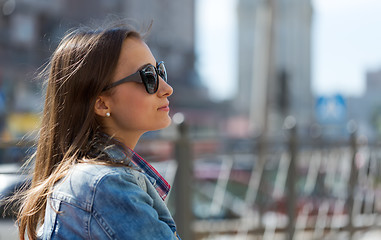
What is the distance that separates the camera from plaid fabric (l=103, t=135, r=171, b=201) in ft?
4.15

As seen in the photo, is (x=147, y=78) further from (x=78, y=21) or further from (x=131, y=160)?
(x=78, y=21)

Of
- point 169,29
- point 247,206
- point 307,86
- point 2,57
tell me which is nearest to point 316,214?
point 247,206

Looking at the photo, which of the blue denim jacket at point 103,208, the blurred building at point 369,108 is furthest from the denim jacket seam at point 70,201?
the blurred building at point 369,108

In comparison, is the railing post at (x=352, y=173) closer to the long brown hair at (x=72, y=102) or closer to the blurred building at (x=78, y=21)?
the long brown hair at (x=72, y=102)

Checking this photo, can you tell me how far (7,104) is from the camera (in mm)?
19266

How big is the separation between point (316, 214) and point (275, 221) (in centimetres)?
88

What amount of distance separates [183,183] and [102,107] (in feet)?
7.81

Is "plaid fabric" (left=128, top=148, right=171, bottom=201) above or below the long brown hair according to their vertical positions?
below

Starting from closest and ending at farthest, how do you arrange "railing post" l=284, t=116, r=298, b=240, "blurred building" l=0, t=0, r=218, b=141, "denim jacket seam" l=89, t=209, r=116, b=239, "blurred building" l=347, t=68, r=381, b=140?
"denim jacket seam" l=89, t=209, r=116, b=239 < "railing post" l=284, t=116, r=298, b=240 < "blurred building" l=0, t=0, r=218, b=141 < "blurred building" l=347, t=68, r=381, b=140

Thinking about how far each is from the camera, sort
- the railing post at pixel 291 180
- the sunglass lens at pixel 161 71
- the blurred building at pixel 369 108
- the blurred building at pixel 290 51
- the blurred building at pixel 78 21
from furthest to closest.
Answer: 1. the blurred building at pixel 290 51
2. the blurred building at pixel 369 108
3. the blurred building at pixel 78 21
4. the railing post at pixel 291 180
5. the sunglass lens at pixel 161 71

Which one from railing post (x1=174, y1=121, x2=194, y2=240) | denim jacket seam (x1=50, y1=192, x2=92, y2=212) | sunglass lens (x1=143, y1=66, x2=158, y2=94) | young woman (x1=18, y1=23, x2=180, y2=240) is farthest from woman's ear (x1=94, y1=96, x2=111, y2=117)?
railing post (x1=174, y1=121, x2=194, y2=240)

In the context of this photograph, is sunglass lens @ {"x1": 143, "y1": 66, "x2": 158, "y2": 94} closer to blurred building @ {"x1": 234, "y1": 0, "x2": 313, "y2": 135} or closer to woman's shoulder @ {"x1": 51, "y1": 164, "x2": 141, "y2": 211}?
woman's shoulder @ {"x1": 51, "y1": 164, "x2": 141, "y2": 211}

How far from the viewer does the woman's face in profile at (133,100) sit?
1.35 meters

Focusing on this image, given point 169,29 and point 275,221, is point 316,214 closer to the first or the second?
point 275,221
